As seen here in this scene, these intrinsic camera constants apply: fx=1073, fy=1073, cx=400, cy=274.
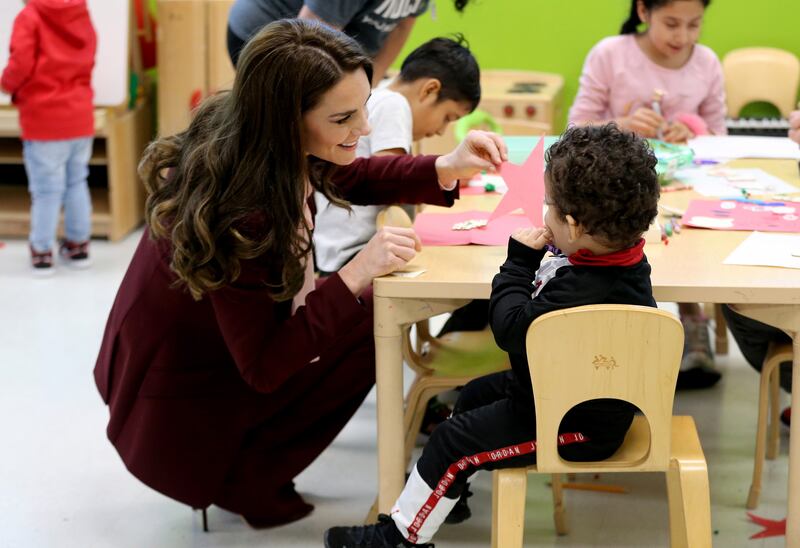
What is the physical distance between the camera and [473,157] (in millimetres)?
2100

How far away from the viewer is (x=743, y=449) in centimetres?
254

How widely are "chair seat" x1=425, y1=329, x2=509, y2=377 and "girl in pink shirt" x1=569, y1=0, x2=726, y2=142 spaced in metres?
1.07

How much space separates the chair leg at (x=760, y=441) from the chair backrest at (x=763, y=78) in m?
2.48

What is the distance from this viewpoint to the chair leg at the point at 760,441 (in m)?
2.21

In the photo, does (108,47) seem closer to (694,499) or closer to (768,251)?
(768,251)

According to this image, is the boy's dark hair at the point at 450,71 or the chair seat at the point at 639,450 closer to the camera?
the chair seat at the point at 639,450

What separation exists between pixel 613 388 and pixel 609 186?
0.30 m

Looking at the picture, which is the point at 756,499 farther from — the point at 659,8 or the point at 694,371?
the point at 659,8

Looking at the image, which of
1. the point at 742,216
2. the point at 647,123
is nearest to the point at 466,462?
the point at 742,216

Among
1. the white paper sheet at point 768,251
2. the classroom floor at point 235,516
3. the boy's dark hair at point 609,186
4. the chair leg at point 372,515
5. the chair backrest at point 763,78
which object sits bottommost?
the classroom floor at point 235,516

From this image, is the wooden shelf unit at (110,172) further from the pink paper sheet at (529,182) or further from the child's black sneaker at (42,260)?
the pink paper sheet at (529,182)

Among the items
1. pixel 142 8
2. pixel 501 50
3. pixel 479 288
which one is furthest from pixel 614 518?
pixel 142 8

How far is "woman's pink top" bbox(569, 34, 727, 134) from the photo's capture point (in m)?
3.22

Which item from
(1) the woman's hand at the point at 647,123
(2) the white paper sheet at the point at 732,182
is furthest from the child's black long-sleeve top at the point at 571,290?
(1) the woman's hand at the point at 647,123
